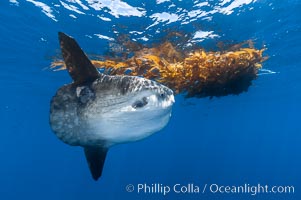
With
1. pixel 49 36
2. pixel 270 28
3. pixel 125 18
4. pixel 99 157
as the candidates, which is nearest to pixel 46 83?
pixel 49 36

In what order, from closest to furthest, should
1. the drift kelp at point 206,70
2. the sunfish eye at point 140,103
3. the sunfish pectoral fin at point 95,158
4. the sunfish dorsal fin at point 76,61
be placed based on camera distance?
the sunfish eye at point 140,103 < the sunfish dorsal fin at point 76,61 < the sunfish pectoral fin at point 95,158 < the drift kelp at point 206,70

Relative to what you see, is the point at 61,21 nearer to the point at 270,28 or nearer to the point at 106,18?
the point at 106,18

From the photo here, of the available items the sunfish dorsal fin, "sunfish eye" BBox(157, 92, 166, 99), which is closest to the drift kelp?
the sunfish dorsal fin

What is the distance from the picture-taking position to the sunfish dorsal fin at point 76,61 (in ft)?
12.8

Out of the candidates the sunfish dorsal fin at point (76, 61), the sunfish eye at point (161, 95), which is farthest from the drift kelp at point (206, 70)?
the sunfish eye at point (161, 95)

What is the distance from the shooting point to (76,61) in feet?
13.1

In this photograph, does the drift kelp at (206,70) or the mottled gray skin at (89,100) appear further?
the drift kelp at (206,70)

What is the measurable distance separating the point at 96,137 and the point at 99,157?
0.58 m

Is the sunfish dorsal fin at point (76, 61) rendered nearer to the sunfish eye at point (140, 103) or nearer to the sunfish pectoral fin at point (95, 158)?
the sunfish eye at point (140, 103)

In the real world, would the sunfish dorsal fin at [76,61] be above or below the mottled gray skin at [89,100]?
above

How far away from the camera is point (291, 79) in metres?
25.2

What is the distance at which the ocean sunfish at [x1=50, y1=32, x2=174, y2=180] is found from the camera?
12.6 feet

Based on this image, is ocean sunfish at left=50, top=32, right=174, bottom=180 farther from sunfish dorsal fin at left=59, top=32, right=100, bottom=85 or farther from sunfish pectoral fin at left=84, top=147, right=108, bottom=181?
sunfish pectoral fin at left=84, top=147, right=108, bottom=181

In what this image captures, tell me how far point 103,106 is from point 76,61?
0.79 m
